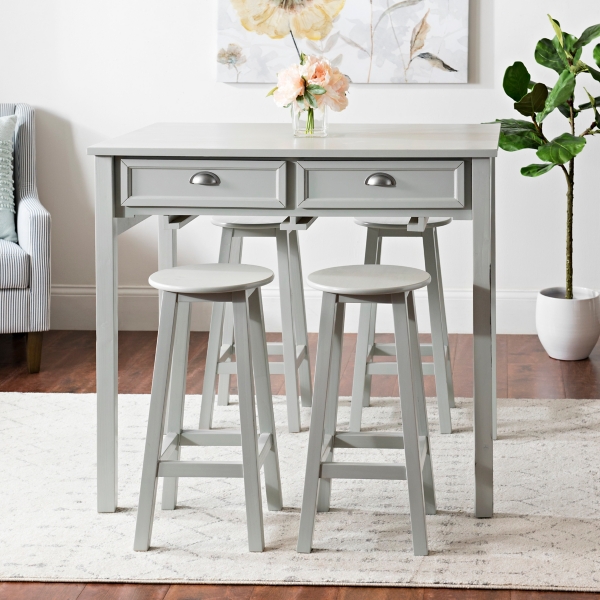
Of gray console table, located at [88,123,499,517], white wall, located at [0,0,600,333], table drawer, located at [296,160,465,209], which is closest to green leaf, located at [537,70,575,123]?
white wall, located at [0,0,600,333]

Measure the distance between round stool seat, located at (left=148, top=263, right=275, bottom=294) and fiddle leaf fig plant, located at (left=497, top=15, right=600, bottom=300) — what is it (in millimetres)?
1655

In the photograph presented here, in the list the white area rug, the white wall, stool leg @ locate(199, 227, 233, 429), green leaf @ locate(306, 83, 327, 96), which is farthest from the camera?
the white wall

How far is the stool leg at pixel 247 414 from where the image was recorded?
90.0 inches

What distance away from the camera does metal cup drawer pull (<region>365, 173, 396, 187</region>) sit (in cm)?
238

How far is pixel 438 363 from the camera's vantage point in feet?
10.4

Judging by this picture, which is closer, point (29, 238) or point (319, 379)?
point (319, 379)

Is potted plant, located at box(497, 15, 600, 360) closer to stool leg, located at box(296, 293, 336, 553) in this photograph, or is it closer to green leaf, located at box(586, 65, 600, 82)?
green leaf, located at box(586, 65, 600, 82)

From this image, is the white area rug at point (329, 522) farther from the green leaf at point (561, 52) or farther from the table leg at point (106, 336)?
the green leaf at point (561, 52)

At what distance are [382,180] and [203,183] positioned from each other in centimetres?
46

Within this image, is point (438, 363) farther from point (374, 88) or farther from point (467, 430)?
point (374, 88)

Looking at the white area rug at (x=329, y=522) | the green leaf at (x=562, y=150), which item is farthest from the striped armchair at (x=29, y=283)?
the green leaf at (x=562, y=150)

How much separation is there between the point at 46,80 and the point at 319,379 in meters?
2.88

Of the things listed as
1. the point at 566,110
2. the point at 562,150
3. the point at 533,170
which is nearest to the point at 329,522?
the point at 562,150

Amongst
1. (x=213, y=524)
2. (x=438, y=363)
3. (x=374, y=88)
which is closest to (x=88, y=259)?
(x=374, y=88)
